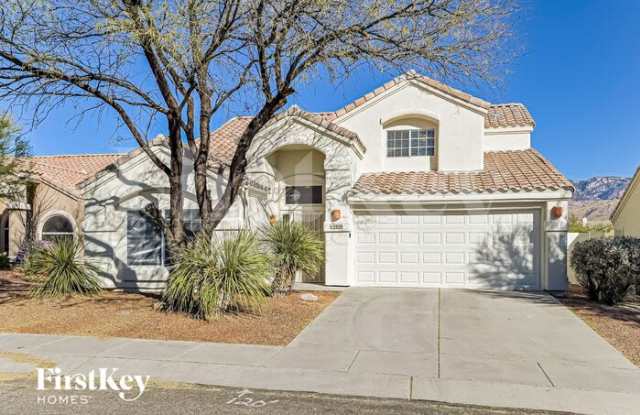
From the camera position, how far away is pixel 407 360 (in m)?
7.38

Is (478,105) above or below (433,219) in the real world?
above

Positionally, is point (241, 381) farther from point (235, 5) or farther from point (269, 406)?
point (235, 5)

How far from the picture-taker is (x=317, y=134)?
15195mm

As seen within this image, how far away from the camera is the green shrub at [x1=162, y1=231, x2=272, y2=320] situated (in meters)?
9.86

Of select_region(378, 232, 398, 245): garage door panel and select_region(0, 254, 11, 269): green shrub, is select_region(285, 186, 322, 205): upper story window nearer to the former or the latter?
select_region(378, 232, 398, 245): garage door panel

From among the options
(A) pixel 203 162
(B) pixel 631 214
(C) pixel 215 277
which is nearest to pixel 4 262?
(A) pixel 203 162

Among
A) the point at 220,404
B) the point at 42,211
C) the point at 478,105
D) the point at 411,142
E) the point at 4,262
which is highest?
the point at 478,105

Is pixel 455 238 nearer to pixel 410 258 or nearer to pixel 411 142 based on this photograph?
pixel 410 258

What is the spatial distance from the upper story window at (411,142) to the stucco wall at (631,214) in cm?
914

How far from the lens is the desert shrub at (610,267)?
11.7m

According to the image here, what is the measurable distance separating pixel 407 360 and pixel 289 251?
5.99 meters

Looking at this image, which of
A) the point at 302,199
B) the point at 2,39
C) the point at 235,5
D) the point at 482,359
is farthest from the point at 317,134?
the point at 482,359

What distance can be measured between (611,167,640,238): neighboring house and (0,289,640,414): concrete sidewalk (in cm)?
1130

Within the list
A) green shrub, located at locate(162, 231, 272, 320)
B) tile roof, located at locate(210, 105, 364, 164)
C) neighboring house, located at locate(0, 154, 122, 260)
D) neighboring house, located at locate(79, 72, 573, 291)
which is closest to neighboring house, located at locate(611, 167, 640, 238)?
neighboring house, located at locate(79, 72, 573, 291)
